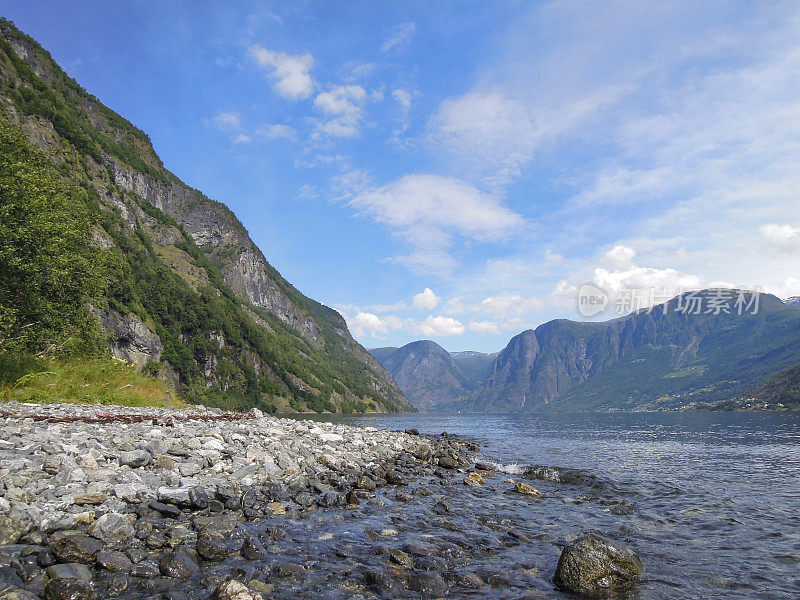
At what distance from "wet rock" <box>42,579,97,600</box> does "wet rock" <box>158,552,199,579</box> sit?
1034 mm

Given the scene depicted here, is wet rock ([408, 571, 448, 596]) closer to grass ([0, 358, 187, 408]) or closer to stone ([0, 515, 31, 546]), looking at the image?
stone ([0, 515, 31, 546])

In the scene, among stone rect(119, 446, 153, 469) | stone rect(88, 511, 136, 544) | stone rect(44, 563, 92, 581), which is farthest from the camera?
stone rect(119, 446, 153, 469)

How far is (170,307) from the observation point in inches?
5851

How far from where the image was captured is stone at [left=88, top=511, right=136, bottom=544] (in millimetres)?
6930

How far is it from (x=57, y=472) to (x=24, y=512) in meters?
2.11

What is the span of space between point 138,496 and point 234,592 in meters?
4.30

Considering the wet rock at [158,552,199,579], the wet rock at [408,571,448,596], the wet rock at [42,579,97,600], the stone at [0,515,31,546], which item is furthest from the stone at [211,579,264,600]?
the stone at [0,515,31,546]

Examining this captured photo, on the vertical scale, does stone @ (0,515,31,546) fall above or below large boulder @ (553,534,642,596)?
above

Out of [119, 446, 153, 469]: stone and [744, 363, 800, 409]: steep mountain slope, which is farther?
[744, 363, 800, 409]: steep mountain slope

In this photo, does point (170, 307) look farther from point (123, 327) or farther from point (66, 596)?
point (66, 596)

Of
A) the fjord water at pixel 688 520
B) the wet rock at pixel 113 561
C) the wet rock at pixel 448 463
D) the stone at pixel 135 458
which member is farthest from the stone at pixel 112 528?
the wet rock at pixel 448 463

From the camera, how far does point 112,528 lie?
23.3 ft

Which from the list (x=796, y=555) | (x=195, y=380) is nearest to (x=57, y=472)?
(x=796, y=555)

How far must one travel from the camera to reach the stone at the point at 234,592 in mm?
5789
